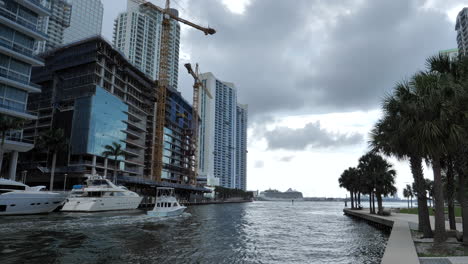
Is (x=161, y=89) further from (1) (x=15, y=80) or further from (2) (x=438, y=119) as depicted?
(2) (x=438, y=119)

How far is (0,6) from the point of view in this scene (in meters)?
64.9

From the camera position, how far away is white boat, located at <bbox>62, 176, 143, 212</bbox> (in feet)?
203

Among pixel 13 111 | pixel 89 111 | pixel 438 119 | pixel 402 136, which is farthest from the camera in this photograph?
pixel 89 111

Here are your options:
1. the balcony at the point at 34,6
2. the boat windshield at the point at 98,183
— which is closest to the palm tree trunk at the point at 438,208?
the boat windshield at the point at 98,183

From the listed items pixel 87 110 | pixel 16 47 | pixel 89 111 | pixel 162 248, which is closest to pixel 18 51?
pixel 16 47

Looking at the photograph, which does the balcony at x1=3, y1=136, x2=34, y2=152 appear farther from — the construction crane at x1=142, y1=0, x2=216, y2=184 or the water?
the construction crane at x1=142, y1=0, x2=216, y2=184

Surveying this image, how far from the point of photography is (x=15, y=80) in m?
68.0

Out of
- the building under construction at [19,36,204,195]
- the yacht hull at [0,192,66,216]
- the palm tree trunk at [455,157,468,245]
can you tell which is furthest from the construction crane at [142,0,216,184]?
the palm tree trunk at [455,157,468,245]

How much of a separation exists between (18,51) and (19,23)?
6102 mm

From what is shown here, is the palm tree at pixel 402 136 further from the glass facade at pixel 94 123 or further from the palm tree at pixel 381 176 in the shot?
the glass facade at pixel 94 123

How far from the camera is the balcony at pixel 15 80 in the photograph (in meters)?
65.6

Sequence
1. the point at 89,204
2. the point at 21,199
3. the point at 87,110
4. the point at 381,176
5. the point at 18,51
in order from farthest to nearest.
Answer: the point at 87,110 < the point at 18,51 < the point at 89,204 < the point at 381,176 < the point at 21,199

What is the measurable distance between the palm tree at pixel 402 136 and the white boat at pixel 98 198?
54.0 metres

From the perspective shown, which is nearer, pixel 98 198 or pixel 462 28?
Answer: pixel 98 198
